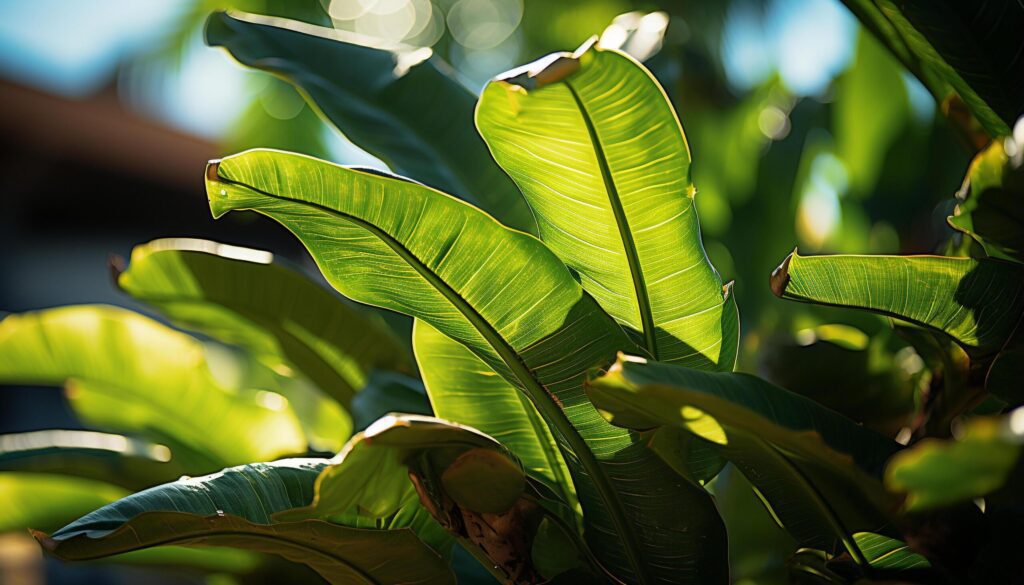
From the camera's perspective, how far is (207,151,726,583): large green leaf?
1.39 feet

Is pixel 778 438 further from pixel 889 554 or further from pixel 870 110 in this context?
pixel 870 110

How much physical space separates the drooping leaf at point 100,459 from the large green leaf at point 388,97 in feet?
1.12

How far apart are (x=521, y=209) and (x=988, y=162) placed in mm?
396

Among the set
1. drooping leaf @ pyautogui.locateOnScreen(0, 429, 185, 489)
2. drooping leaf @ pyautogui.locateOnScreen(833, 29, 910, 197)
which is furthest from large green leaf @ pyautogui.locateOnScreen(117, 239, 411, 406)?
drooping leaf @ pyautogui.locateOnScreen(833, 29, 910, 197)

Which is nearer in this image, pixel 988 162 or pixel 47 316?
pixel 988 162

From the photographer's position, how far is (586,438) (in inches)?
19.1

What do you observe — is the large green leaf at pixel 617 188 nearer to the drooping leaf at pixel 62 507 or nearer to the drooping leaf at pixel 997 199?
the drooping leaf at pixel 997 199

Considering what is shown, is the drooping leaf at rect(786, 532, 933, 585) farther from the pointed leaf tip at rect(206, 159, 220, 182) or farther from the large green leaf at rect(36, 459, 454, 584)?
the pointed leaf tip at rect(206, 159, 220, 182)

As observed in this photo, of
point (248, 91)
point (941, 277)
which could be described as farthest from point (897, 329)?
point (248, 91)

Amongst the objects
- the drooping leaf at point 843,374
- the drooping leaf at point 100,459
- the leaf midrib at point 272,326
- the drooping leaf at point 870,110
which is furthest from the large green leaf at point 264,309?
the drooping leaf at point 870,110

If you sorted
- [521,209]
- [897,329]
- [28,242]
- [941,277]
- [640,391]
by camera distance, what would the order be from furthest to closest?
[28,242] → [521,209] → [897,329] → [941,277] → [640,391]

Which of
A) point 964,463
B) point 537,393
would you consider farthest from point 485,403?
point 964,463

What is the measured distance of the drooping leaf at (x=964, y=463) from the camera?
10.6 inches

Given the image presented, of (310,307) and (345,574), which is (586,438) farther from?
(310,307)
